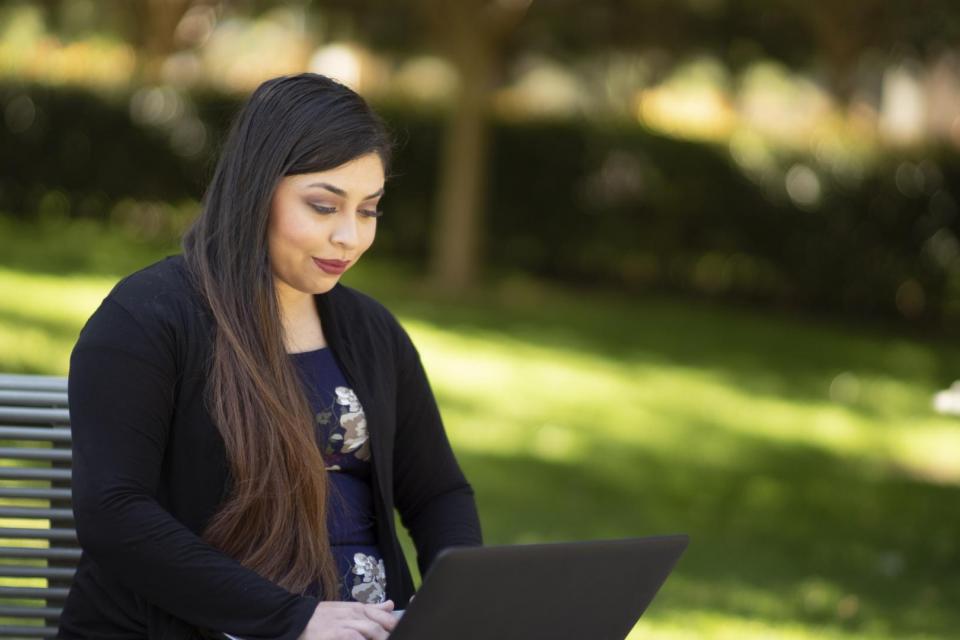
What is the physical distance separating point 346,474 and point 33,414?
0.83m

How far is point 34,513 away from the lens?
335 centimetres

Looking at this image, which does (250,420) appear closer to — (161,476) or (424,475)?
(161,476)

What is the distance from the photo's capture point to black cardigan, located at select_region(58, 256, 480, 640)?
259 cm

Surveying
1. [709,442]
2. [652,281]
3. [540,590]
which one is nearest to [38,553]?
[540,590]

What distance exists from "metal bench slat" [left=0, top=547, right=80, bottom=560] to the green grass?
133cm

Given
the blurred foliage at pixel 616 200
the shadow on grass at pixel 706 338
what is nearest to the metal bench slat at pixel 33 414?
the shadow on grass at pixel 706 338

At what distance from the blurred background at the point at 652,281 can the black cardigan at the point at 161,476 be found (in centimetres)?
232

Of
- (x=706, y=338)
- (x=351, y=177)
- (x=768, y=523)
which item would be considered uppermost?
(x=351, y=177)

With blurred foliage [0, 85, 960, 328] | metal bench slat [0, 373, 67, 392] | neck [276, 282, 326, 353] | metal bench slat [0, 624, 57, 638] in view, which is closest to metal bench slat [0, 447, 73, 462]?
metal bench slat [0, 373, 67, 392]

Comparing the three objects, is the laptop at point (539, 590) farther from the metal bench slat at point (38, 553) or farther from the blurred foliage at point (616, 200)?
the blurred foliage at point (616, 200)

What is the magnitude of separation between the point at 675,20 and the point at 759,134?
263 inches

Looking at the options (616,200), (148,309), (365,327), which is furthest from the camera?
(616,200)

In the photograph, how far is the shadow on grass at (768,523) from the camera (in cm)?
612

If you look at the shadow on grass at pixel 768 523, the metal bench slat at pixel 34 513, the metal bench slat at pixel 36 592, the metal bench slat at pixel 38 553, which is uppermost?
the metal bench slat at pixel 34 513
